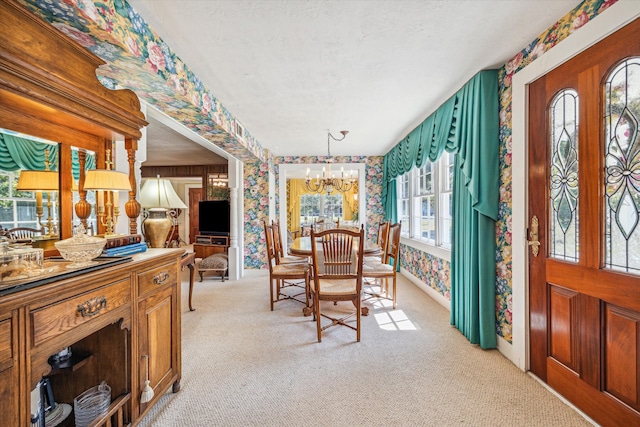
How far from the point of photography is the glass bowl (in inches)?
45.7

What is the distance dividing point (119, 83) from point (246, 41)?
0.87 meters

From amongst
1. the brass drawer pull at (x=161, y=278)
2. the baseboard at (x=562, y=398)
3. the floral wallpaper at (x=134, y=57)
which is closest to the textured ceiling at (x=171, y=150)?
the floral wallpaper at (x=134, y=57)

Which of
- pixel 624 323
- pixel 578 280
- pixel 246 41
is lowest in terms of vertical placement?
pixel 624 323

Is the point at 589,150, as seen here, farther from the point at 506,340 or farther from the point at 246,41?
the point at 246,41

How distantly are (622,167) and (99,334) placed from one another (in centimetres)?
272

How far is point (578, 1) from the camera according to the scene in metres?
1.53

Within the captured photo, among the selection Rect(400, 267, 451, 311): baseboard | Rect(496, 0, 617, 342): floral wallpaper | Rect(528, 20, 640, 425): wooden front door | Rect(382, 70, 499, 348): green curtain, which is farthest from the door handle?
Rect(400, 267, 451, 311): baseboard

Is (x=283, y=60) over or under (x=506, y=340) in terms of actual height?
over

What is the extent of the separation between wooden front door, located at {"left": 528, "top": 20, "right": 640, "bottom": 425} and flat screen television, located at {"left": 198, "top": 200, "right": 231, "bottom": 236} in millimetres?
5128

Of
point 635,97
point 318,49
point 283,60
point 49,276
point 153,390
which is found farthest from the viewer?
point 283,60

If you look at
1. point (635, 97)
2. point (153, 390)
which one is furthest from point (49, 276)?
point (635, 97)

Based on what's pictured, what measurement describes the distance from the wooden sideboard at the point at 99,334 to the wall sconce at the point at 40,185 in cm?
42

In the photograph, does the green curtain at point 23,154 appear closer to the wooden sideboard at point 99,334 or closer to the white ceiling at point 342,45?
the wooden sideboard at point 99,334

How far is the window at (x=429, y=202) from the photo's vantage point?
3.61 metres
